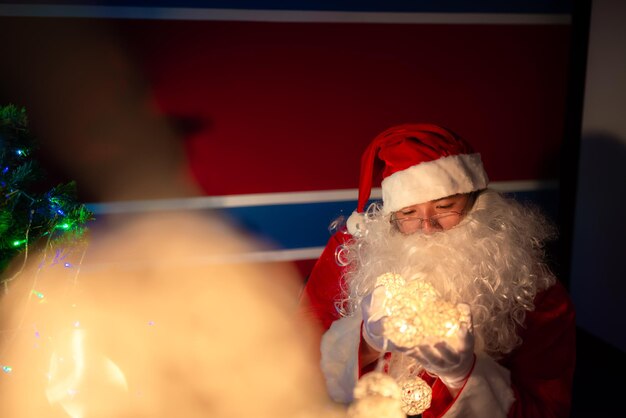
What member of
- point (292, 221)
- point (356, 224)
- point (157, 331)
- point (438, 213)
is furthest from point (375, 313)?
point (157, 331)

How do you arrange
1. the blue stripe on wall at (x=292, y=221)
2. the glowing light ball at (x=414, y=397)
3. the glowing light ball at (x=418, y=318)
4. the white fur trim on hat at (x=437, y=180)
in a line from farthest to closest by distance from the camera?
the blue stripe on wall at (x=292, y=221), the white fur trim on hat at (x=437, y=180), the glowing light ball at (x=414, y=397), the glowing light ball at (x=418, y=318)

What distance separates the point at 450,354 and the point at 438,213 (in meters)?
0.53

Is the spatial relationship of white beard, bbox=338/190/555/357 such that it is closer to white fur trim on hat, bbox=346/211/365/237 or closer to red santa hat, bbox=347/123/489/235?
red santa hat, bbox=347/123/489/235

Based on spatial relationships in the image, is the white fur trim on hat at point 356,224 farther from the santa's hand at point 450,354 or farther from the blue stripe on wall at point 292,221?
the santa's hand at point 450,354

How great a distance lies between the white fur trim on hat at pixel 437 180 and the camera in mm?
1654

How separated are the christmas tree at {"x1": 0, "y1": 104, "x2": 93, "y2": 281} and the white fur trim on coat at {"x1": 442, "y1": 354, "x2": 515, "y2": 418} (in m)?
1.16

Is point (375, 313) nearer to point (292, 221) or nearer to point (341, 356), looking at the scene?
point (341, 356)

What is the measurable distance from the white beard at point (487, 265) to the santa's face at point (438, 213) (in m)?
0.03

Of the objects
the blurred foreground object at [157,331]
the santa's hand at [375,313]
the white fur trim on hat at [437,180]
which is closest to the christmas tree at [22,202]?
the blurred foreground object at [157,331]

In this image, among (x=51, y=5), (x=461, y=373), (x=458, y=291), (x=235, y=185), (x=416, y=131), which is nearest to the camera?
(x=461, y=373)

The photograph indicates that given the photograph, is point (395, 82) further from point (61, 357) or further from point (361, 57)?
point (61, 357)

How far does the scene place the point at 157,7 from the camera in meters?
2.26

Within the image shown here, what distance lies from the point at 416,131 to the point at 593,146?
1.61 meters

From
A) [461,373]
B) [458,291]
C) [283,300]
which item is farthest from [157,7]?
[461,373]
